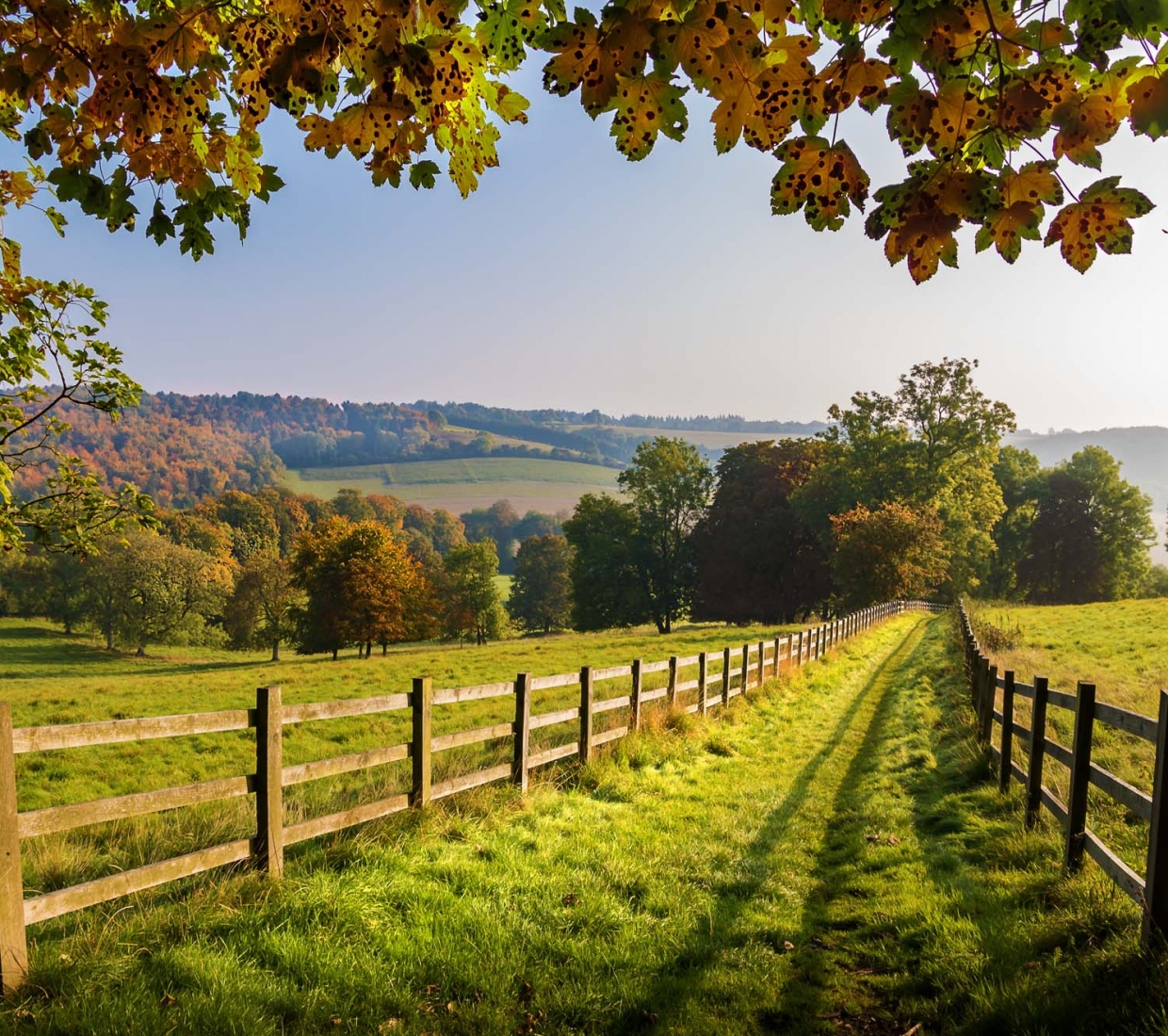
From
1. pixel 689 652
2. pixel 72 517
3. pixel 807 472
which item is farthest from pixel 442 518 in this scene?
pixel 72 517

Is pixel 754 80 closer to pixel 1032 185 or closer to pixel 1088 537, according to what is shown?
pixel 1032 185

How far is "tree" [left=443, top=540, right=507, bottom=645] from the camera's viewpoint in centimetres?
6316

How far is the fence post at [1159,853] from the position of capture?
12.2 feet

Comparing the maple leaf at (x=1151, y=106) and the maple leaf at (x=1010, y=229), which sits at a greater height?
the maple leaf at (x=1151, y=106)

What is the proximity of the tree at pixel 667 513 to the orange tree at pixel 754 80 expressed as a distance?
6053 cm

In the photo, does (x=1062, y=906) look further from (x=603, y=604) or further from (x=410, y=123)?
(x=603, y=604)

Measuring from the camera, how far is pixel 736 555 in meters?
59.5

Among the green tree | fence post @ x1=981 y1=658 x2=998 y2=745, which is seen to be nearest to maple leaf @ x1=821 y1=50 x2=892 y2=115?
fence post @ x1=981 y1=658 x2=998 y2=745

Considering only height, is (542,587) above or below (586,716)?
below

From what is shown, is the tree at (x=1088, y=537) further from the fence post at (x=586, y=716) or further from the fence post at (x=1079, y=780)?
the fence post at (x=1079, y=780)

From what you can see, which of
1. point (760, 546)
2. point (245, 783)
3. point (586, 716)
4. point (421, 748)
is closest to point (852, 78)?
point (245, 783)

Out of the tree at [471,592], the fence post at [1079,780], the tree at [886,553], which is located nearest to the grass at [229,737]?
→ the fence post at [1079,780]

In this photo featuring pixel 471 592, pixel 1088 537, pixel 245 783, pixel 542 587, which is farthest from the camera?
pixel 542 587

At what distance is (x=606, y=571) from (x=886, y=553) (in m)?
26.7
